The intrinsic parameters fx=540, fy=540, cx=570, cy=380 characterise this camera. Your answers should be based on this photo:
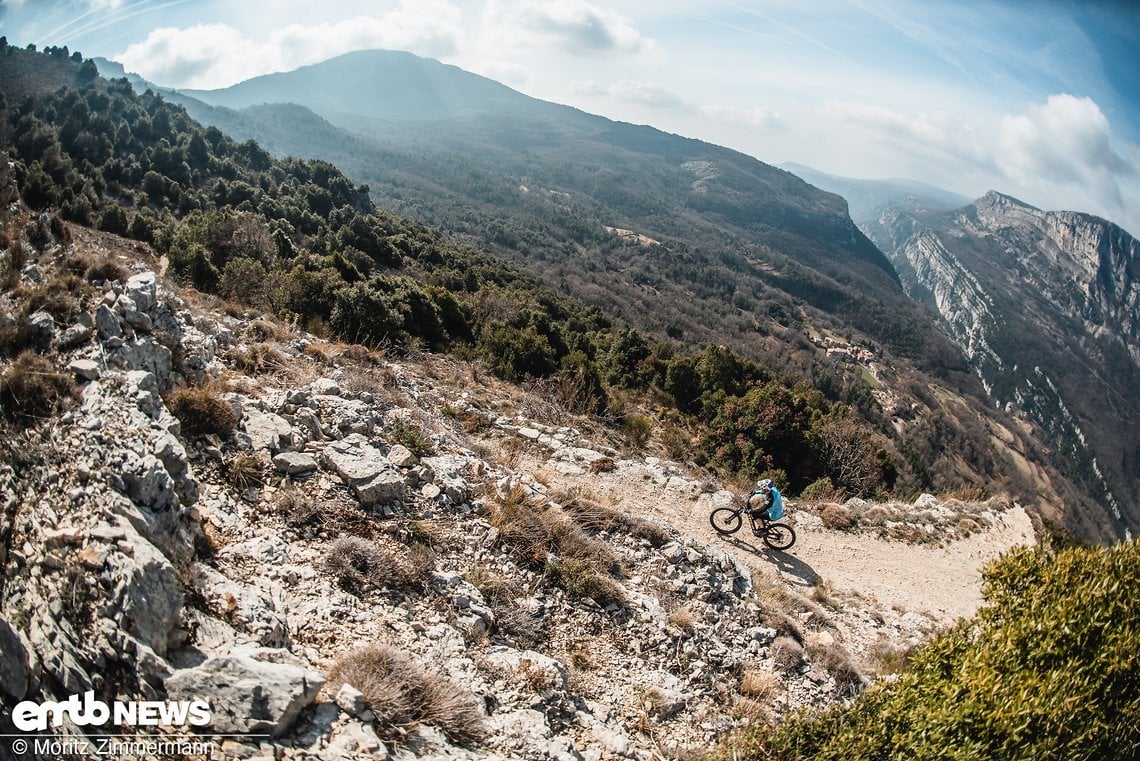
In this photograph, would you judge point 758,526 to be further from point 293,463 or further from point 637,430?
point 293,463

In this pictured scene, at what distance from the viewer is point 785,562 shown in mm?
10648

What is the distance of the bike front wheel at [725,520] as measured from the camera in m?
10.9

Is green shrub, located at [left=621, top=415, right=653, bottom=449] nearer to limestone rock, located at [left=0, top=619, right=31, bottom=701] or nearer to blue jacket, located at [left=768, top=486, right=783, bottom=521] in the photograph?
blue jacket, located at [left=768, top=486, right=783, bottom=521]

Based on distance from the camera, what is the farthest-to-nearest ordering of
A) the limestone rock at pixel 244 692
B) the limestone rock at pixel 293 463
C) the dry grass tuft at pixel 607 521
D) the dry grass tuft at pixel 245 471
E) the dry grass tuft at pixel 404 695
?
the dry grass tuft at pixel 607 521
the limestone rock at pixel 293 463
the dry grass tuft at pixel 245 471
the dry grass tuft at pixel 404 695
the limestone rock at pixel 244 692

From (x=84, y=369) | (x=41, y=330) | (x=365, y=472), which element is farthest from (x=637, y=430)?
(x=41, y=330)

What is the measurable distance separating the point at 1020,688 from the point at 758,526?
6.66m

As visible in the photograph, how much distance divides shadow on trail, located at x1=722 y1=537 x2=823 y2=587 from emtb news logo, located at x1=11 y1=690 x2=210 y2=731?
947 cm

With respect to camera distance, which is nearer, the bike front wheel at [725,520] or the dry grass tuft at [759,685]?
the dry grass tuft at [759,685]

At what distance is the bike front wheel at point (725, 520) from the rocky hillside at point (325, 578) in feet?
3.74

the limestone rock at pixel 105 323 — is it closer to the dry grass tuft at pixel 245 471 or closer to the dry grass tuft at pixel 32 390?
the dry grass tuft at pixel 32 390

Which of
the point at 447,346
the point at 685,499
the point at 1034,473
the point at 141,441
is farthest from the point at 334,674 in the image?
the point at 1034,473

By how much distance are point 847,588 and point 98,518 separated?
11.3 meters

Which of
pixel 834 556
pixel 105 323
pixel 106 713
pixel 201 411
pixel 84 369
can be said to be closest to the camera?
pixel 106 713

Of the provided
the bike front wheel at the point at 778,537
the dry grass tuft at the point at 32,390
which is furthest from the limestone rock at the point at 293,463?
the bike front wheel at the point at 778,537
